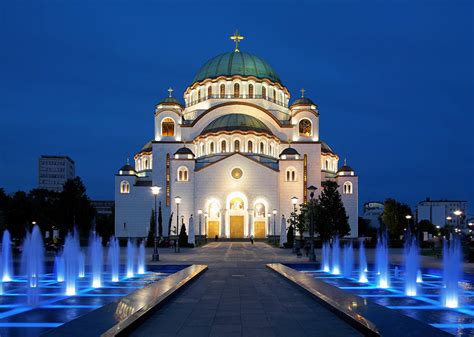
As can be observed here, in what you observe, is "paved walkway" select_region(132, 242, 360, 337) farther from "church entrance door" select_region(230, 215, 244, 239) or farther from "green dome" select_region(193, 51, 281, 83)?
"green dome" select_region(193, 51, 281, 83)

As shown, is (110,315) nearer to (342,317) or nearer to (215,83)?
(342,317)

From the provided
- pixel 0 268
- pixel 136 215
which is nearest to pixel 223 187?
pixel 136 215

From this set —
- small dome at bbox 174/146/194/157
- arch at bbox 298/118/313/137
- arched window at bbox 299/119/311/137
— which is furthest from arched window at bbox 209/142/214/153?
arched window at bbox 299/119/311/137

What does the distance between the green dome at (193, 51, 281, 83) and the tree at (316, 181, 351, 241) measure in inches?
995

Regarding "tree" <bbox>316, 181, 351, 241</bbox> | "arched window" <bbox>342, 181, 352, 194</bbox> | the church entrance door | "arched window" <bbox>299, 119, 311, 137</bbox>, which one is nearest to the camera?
"tree" <bbox>316, 181, 351, 241</bbox>

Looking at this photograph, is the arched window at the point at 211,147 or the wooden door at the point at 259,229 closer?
the wooden door at the point at 259,229

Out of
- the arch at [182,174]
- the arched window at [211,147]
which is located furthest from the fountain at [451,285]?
the arched window at [211,147]

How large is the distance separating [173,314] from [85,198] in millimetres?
64207

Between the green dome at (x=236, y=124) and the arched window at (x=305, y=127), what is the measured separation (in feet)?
16.5

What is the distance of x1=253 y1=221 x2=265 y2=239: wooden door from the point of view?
59.9 metres

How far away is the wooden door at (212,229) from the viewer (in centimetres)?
6022

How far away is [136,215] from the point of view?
64625 mm

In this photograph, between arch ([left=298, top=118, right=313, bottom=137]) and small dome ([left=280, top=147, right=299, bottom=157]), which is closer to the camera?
small dome ([left=280, top=147, right=299, bottom=157])

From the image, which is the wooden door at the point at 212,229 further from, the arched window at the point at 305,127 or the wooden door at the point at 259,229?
the arched window at the point at 305,127
